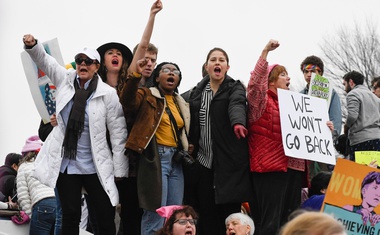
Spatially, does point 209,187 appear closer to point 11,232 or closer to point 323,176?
point 323,176

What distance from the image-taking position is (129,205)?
9266 millimetres

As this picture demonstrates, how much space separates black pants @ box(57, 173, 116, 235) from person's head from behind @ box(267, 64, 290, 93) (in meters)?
2.17

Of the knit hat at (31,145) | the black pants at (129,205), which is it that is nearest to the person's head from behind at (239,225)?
the black pants at (129,205)

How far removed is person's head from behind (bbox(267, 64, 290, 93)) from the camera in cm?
969

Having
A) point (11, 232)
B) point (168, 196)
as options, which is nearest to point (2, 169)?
point (11, 232)

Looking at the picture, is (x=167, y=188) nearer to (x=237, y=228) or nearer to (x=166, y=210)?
(x=166, y=210)

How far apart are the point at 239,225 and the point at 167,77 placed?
1649mm

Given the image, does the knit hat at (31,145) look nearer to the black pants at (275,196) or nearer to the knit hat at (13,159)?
the knit hat at (13,159)

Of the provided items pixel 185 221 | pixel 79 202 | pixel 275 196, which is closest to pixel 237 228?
pixel 275 196

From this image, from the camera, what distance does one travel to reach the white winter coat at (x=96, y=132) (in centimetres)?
852

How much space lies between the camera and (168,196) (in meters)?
9.32

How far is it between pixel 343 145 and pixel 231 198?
11.5 feet

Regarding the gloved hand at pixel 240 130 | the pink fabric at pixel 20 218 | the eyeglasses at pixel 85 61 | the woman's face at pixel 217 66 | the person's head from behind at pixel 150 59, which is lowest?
the pink fabric at pixel 20 218

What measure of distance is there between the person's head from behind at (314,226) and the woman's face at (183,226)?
390cm
